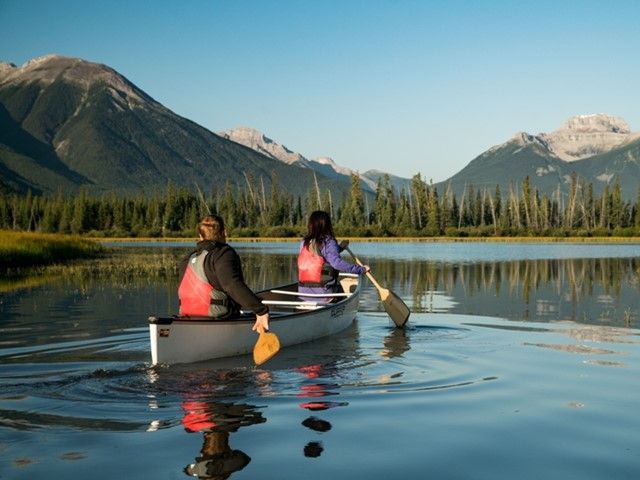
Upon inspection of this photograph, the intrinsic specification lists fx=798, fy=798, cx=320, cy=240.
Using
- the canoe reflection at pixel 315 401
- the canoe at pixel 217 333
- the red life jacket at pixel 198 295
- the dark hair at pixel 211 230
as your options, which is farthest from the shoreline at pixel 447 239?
the dark hair at pixel 211 230

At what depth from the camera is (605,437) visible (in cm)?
814

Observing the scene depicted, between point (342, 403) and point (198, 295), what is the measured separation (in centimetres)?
312

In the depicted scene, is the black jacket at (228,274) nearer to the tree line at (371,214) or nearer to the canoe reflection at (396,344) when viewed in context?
the canoe reflection at (396,344)

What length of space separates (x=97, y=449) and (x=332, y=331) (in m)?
8.91

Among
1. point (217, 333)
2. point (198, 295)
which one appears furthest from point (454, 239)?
point (198, 295)

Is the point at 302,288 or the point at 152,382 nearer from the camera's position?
the point at 152,382

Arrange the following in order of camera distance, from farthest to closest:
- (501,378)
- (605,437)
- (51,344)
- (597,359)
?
(51,344)
(597,359)
(501,378)
(605,437)

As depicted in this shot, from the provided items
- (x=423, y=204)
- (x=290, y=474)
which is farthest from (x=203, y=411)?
(x=423, y=204)

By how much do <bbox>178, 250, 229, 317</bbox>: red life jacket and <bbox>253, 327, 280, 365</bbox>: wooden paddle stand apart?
3.45ft

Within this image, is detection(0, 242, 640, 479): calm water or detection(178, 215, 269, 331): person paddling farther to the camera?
detection(178, 215, 269, 331): person paddling

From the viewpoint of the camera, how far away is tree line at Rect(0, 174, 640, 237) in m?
121

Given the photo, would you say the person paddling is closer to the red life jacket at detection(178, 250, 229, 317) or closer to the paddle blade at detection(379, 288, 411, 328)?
the red life jacket at detection(178, 250, 229, 317)

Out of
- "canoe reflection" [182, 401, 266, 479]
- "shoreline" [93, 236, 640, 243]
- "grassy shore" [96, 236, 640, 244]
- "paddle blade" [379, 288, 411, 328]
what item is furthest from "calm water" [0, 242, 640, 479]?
"grassy shore" [96, 236, 640, 244]

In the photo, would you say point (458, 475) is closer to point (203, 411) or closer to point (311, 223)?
point (203, 411)
